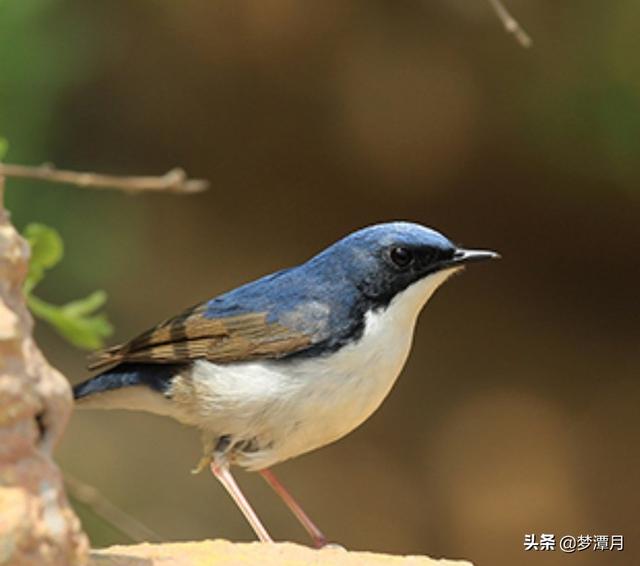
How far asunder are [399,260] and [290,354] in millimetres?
476

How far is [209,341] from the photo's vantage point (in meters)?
4.69

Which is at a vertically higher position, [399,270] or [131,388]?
[399,270]

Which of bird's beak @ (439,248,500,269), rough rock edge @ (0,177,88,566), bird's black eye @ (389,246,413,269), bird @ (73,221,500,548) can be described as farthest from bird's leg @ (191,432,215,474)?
rough rock edge @ (0,177,88,566)

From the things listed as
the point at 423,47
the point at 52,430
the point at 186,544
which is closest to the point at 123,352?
the point at 186,544

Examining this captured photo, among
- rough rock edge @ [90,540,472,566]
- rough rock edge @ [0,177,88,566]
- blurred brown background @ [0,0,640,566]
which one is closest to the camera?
rough rock edge @ [0,177,88,566]

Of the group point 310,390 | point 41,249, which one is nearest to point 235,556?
point 310,390

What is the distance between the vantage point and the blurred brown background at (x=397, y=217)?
900 centimetres

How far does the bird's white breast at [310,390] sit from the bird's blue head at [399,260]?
0.04 meters

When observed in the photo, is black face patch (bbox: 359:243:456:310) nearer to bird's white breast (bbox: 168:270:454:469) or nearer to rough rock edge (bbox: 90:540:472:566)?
bird's white breast (bbox: 168:270:454:469)

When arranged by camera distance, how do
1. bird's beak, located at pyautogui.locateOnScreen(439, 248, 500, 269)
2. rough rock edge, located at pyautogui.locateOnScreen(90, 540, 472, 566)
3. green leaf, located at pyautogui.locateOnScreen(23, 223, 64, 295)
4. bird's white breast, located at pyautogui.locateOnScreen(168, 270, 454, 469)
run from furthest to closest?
bird's beak, located at pyautogui.locateOnScreen(439, 248, 500, 269) < bird's white breast, located at pyautogui.locateOnScreen(168, 270, 454, 469) < green leaf, located at pyautogui.locateOnScreen(23, 223, 64, 295) < rough rock edge, located at pyautogui.locateOnScreen(90, 540, 472, 566)

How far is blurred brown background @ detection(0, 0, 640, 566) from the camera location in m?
9.00

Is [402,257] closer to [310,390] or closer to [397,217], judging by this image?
[310,390]

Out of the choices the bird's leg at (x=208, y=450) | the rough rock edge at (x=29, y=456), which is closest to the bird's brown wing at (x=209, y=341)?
the bird's leg at (x=208, y=450)

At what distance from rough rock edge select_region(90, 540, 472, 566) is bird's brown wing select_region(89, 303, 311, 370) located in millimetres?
910
